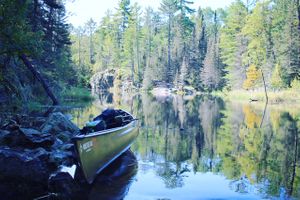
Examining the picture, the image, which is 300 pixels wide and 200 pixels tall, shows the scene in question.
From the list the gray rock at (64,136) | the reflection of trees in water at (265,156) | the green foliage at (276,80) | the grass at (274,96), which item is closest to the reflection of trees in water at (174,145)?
the reflection of trees in water at (265,156)

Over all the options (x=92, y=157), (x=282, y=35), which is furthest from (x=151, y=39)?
(x=92, y=157)

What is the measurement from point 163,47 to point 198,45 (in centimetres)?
679

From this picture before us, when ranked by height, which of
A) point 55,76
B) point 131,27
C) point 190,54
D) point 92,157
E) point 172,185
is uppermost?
point 131,27

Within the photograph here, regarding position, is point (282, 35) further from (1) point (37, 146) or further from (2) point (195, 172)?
(1) point (37, 146)

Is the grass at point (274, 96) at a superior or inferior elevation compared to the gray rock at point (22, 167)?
superior

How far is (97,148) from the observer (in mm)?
8625

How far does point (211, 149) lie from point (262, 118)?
10810 millimetres

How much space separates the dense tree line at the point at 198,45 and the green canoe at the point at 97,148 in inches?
1201

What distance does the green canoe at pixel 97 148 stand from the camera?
7.77m

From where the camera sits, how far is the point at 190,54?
2613 inches

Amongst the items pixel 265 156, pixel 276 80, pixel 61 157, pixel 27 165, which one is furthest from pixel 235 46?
pixel 27 165

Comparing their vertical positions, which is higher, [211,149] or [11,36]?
[11,36]

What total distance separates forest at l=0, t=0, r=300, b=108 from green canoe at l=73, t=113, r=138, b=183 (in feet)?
10.5

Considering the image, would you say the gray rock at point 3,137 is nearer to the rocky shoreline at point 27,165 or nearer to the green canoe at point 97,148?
the rocky shoreline at point 27,165
